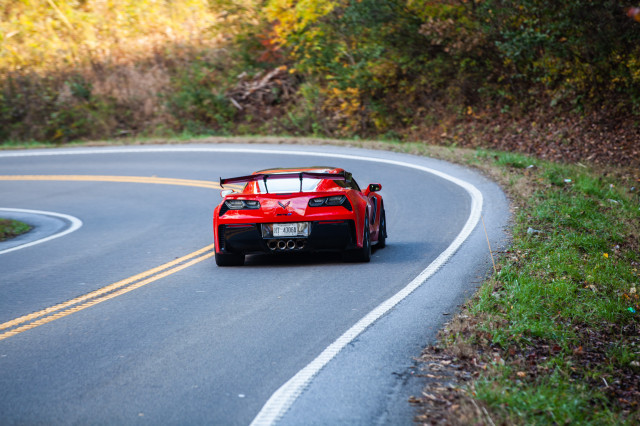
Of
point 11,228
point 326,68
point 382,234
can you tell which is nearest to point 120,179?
point 11,228

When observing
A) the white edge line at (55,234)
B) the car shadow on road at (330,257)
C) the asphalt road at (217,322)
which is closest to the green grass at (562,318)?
the asphalt road at (217,322)

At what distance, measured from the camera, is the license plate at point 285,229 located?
376 inches

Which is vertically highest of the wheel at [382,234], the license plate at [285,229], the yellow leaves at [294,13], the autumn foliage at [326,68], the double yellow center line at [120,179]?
the yellow leaves at [294,13]

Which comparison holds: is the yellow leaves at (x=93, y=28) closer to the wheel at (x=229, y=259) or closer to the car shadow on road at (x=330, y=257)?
the car shadow on road at (x=330, y=257)

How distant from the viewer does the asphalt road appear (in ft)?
15.9

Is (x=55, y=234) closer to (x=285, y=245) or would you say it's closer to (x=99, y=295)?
(x=99, y=295)

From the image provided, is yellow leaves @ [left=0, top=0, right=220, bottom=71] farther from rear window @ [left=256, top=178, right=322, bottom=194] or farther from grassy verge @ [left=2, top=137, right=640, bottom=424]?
grassy verge @ [left=2, top=137, right=640, bottom=424]

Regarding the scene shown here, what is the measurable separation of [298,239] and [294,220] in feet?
0.82

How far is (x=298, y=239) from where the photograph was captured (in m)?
9.57

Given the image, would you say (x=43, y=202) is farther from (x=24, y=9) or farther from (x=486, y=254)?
(x=24, y=9)

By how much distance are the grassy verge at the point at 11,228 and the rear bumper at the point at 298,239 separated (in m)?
6.62

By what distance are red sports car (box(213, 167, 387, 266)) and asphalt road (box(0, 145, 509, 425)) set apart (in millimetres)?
309

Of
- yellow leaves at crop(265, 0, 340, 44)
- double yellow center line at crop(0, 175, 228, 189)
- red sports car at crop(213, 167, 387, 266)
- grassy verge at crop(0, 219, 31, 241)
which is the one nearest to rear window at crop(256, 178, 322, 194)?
red sports car at crop(213, 167, 387, 266)

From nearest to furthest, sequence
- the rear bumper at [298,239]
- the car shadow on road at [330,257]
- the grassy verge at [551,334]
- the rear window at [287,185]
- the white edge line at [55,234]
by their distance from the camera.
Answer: the grassy verge at [551,334] < the rear bumper at [298,239] < the rear window at [287,185] < the car shadow on road at [330,257] < the white edge line at [55,234]
